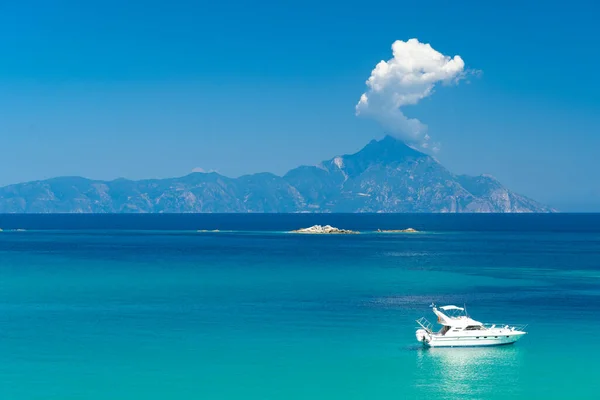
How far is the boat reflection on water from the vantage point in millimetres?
51406

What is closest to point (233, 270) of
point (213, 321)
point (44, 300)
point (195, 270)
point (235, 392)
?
point (195, 270)

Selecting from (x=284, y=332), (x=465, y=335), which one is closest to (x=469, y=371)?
(x=465, y=335)

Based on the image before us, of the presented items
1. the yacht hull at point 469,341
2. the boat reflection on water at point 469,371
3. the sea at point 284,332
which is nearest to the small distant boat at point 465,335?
the yacht hull at point 469,341

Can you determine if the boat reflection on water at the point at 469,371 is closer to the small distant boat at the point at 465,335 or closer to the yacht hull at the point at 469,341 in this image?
the yacht hull at the point at 469,341

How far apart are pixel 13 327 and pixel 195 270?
5624 centimetres

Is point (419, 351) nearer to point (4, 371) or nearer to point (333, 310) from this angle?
point (333, 310)

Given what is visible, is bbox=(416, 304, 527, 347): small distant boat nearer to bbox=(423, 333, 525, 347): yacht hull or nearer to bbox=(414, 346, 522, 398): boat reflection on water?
bbox=(423, 333, 525, 347): yacht hull

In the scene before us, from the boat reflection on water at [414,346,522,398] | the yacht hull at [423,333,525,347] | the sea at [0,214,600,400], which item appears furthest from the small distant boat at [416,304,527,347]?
the sea at [0,214,600,400]

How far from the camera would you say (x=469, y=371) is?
5606 cm

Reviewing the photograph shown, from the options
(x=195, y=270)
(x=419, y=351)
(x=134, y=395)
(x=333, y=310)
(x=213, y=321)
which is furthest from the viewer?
(x=195, y=270)

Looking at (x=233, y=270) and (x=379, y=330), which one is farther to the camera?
(x=233, y=270)

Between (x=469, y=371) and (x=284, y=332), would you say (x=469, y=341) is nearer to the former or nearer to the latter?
(x=469, y=371)

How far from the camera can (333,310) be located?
8225 centimetres

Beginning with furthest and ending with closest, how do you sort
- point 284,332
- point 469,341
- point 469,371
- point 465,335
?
point 284,332
point 469,341
point 465,335
point 469,371
